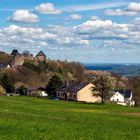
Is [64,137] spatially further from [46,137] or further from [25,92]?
[25,92]

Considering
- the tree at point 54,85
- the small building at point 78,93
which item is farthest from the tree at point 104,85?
the tree at point 54,85

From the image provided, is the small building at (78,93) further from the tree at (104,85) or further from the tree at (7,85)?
the tree at (104,85)

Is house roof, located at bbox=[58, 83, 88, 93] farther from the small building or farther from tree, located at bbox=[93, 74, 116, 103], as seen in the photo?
tree, located at bbox=[93, 74, 116, 103]

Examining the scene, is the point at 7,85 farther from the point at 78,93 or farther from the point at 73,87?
the point at 78,93

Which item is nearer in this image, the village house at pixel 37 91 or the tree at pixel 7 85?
the tree at pixel 7 85

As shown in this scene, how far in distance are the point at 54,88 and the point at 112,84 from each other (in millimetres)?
38976

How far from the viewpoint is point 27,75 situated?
188 metres

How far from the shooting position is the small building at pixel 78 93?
13912 centimetres

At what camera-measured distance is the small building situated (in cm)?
13912

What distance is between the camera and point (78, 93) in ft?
456

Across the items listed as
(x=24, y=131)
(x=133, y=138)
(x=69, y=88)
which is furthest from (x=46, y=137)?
(x=69, y=88)

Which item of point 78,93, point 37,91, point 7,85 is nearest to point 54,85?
point 37,91

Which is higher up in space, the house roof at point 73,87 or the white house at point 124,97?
the house roof at point 73,87

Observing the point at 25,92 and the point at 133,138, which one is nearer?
the point at 133,138
